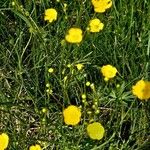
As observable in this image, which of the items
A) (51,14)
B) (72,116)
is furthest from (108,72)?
(51,14)

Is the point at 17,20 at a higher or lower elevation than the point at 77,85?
higher

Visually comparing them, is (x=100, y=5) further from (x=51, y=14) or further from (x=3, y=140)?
(x=3, y=140)

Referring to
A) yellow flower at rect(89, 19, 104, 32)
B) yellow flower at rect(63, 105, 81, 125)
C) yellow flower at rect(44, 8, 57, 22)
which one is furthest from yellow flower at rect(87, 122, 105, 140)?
yellow flower at rect(44, 8, 57, 22)

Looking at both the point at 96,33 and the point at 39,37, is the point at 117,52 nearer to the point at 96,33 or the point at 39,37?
the point at 96,33

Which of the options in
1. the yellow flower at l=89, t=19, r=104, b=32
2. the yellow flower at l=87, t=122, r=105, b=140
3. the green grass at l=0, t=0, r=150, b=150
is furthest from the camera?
the yellow flower at l=89, t=19, r=104, b=32

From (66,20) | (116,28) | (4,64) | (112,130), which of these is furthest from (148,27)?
(4,64)

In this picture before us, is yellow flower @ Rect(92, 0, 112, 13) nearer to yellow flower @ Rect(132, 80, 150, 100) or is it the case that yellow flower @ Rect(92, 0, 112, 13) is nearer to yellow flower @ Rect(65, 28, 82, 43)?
yellow flower @ Rect(65, 28, 82, 43)
